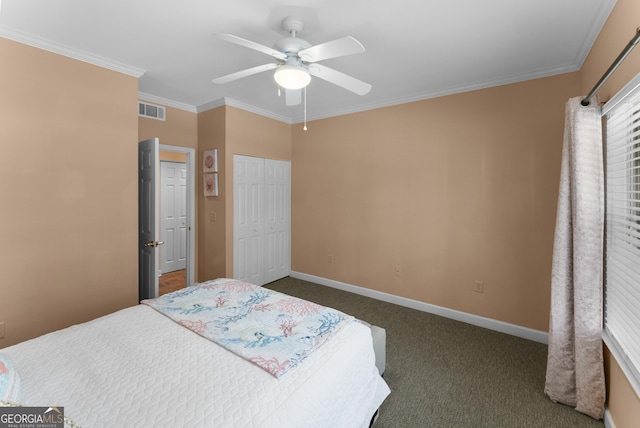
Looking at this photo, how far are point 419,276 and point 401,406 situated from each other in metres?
1.79

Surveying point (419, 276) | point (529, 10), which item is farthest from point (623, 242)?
point (419, 276)

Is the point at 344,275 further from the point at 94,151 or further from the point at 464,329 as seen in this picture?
the point at 94,151

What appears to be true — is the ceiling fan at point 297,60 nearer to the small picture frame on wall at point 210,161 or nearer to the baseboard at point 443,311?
the small picture frame on wall at point 210,161

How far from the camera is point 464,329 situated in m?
3.00

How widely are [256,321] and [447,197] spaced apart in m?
2.54

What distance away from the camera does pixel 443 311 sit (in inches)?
131

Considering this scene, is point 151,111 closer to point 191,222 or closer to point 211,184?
point 211,184

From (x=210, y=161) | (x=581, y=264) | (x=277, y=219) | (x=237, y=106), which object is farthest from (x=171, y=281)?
(x=581, y=264)

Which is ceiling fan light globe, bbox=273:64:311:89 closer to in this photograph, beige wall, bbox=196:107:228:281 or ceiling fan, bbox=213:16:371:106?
ceiling fan, bbox=213:16:371:106

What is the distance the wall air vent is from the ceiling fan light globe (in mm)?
2401

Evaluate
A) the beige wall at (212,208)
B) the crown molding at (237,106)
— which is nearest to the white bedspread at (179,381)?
the beige wall at (212,208)

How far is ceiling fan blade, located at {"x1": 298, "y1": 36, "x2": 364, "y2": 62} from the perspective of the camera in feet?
5.05

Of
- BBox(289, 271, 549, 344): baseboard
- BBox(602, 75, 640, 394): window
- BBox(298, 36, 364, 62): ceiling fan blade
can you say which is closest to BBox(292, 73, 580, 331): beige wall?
BBox(289, 271, 549, 344): baseboard

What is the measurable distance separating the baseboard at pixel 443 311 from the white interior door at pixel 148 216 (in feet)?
7.36
